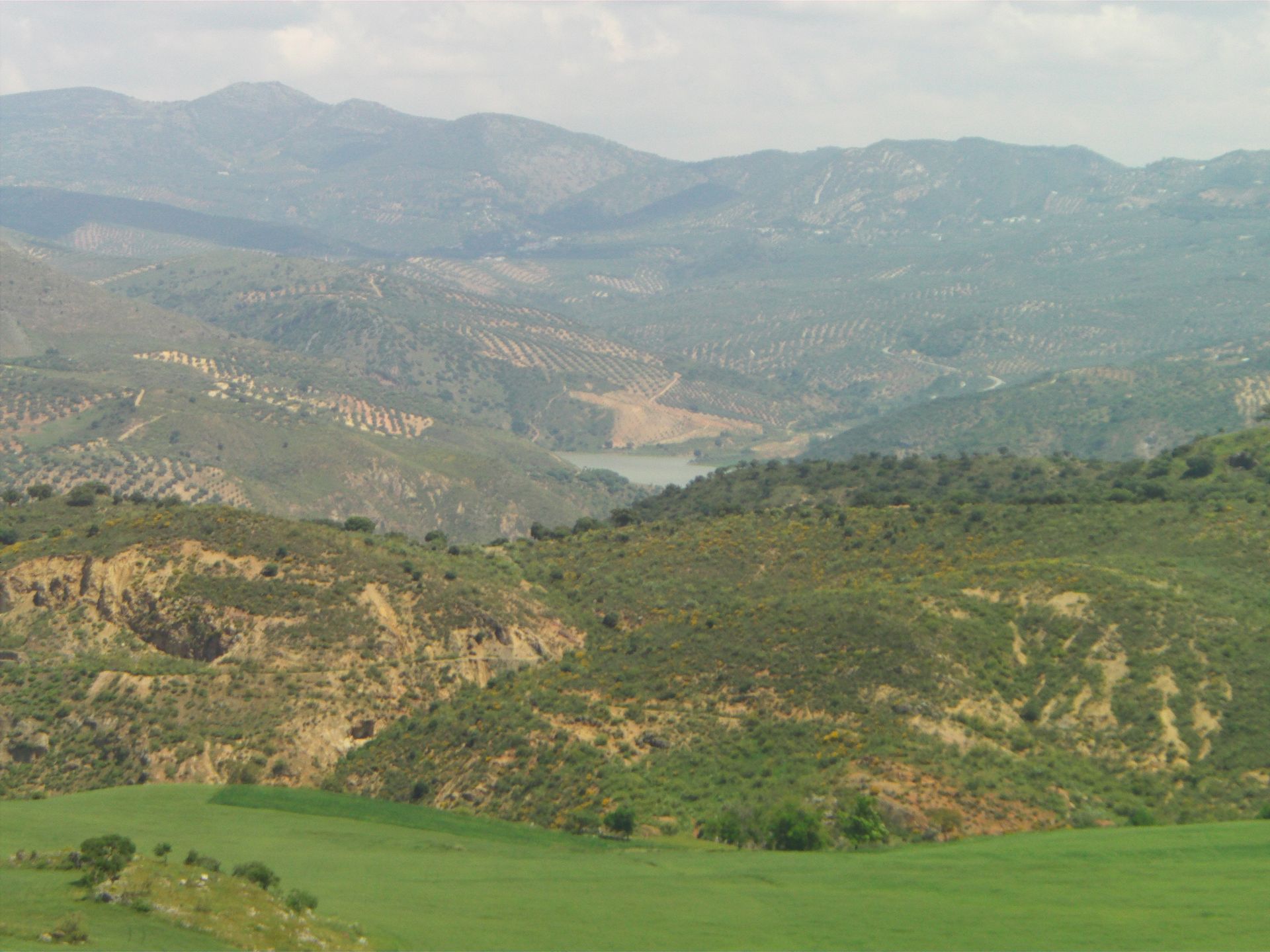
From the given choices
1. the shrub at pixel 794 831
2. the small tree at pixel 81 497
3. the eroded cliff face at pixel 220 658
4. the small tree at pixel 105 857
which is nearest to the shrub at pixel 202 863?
the small tree at pixel 105 857

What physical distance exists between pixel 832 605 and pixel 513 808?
809 inches

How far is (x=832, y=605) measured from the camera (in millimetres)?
69312

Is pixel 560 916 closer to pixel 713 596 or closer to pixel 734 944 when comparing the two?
pixel 734 944

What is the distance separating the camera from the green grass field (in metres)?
34.5

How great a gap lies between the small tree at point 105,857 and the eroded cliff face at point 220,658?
83.3ft

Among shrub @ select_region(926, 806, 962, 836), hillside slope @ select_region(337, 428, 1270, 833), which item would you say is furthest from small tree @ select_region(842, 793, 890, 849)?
shrub @ select_region(926, 806, 962, 836)

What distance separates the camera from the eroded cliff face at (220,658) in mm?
61281

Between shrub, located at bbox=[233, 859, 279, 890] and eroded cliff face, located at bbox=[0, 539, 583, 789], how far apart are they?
25.0 metres

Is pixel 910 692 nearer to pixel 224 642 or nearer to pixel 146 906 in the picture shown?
pixel 224 642

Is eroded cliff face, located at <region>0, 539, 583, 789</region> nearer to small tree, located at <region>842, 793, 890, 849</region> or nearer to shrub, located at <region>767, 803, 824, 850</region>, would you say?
shrub, located at <region>767, 803, 824, 850</region>

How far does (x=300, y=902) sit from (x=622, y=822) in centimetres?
1881

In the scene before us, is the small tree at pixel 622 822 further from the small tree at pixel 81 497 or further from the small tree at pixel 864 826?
the small tree at pixel 81 497

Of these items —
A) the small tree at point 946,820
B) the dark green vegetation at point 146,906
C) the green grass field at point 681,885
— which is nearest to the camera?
the dark green vegetation at point 146,906

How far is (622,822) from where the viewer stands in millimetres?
51469
